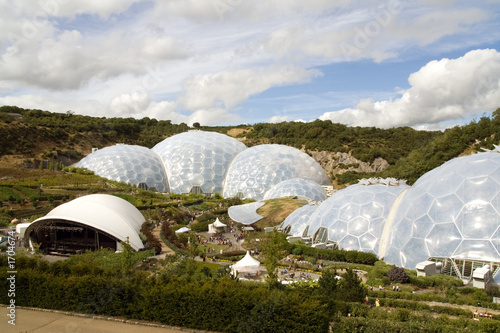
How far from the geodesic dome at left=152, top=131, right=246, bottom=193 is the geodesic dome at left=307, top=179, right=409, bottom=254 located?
72.5ft

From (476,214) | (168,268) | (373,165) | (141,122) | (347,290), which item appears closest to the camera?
(347,290)

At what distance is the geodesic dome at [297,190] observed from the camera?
38.2 meters

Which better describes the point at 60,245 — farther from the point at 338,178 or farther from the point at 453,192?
the point at 338,178

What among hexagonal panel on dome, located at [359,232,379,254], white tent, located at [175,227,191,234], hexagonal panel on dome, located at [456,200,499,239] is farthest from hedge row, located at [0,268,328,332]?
white tent, located at [175,227,191,234]

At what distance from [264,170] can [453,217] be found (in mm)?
27191

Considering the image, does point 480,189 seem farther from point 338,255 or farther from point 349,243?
point 338,255

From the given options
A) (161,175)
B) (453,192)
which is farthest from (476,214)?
(161,175)

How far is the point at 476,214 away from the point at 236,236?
16.8m

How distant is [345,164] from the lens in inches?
2549

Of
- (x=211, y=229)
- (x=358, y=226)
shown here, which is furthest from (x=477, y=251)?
(x=211, y=229)

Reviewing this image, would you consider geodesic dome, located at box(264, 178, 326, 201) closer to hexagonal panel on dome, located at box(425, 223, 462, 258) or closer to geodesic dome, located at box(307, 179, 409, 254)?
geodesic dome, located at box(307, 179, 409, 254)

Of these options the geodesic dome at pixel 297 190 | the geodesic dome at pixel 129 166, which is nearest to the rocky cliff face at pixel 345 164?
the geodesic dome at pixel 297 190

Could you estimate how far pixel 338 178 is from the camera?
59.4 meters

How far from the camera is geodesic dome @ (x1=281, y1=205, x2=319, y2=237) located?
87.2 feet
